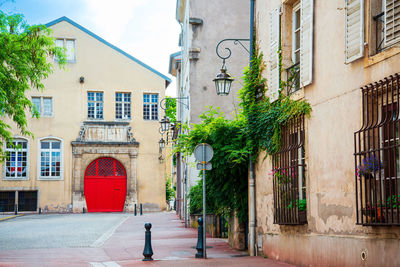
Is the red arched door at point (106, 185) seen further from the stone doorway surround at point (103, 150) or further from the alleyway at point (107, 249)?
the alleyway at point (107, 249)

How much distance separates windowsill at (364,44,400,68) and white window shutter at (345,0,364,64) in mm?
153

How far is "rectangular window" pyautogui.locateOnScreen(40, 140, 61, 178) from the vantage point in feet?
120

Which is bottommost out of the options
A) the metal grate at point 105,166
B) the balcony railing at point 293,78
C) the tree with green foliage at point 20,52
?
the metal grate at point 105,166

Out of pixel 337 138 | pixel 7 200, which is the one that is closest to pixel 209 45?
pixel 337 138

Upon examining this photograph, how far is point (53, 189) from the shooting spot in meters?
36.5

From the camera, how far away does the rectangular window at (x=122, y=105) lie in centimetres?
3806

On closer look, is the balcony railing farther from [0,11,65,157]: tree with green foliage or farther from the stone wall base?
[0,11,65,157]: tree with green foliage

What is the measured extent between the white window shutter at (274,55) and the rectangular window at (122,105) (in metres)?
26.9

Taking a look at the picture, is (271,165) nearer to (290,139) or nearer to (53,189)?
(290,139)

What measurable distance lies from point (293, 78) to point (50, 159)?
28187mm

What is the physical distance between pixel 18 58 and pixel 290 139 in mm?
9293

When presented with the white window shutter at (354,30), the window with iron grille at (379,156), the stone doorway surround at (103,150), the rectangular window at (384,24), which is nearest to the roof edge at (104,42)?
the stone doorway surround at (103,150)

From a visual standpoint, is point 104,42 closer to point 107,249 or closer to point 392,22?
point 107,249

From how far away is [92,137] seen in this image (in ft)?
123
